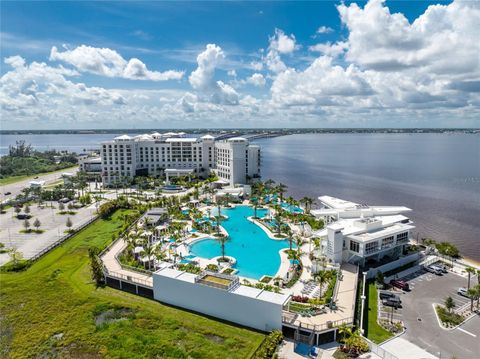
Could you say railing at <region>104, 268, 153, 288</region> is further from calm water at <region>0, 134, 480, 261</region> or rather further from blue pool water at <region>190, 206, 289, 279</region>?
calm water at <region>0, 134, 480, 261</region>

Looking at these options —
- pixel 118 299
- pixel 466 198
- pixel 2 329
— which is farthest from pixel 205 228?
pixel 466 198

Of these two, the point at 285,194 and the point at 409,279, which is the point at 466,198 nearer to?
the point at 285,194

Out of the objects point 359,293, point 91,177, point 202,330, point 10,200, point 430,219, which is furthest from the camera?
point 91,177

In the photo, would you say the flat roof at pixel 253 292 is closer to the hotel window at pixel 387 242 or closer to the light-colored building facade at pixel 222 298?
the light-colored building facade at pixel 222 298

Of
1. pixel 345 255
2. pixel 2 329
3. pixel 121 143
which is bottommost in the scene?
pixel 2 329

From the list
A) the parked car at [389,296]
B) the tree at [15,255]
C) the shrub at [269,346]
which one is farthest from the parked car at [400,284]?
the tree at [15,255]

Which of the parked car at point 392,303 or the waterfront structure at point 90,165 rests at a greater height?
the waterfront structure at point 90,165
